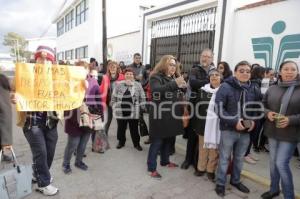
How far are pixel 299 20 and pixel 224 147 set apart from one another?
4194 millimetres

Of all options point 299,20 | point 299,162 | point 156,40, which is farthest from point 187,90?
point 156,40

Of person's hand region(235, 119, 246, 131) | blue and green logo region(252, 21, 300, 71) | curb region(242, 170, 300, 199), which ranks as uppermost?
blue and green logo region(252, 21, 300, 71)

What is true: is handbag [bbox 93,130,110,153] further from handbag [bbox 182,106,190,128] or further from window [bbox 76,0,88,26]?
window [bbox 76,0,88,26]

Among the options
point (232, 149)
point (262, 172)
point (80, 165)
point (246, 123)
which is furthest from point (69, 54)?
point (246, 123)

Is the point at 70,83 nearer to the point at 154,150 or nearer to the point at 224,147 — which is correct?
the point at 154,150

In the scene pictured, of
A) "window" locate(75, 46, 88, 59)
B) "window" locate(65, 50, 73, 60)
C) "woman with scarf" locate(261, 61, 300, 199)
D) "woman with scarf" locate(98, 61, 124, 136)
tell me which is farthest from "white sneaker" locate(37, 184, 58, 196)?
"window" locate(65, 50, 73, 60)

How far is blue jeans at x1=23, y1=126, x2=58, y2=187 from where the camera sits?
3455mm

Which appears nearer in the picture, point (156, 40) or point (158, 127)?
point (158, 127)

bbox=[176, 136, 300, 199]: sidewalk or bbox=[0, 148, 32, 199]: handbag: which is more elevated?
bbox=[0, 148, 32, 199]: handbag

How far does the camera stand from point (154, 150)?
14.6ft

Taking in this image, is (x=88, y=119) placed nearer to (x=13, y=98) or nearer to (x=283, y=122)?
(x=13, y=98)

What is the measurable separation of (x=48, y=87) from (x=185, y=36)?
7598 mm

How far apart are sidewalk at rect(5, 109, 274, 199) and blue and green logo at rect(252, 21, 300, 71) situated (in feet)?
11.3

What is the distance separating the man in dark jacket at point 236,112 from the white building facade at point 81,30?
13436 millimetres
